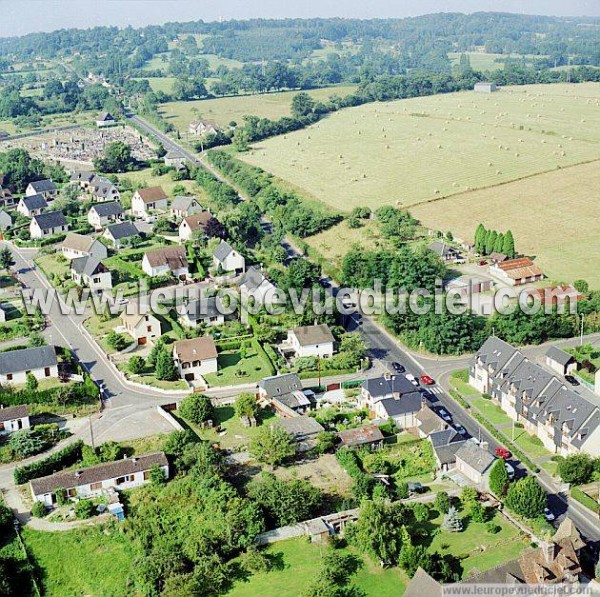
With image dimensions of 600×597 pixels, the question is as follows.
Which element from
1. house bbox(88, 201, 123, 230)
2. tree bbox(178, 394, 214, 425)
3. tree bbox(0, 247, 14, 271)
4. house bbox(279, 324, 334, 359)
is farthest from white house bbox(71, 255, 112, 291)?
tree bbox(178, 394, 214, 425)

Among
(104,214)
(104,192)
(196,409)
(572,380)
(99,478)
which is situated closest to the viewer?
(99,478)

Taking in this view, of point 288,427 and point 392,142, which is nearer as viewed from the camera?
point 288,427

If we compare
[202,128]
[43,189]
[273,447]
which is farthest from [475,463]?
[202,128]

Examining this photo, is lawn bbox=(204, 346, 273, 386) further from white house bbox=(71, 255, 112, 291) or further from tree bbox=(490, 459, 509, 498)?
tree bbox=(490, 459, 509, 498)

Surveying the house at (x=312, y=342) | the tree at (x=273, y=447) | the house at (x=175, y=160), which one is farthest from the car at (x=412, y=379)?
the house at (x=175, y=160)

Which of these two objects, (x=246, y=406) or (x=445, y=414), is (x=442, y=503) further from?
(x=246, y=406)

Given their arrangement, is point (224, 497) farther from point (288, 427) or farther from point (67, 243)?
point (67, 243)

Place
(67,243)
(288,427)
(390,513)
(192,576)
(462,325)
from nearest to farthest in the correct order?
(192,576)
(390,513)
(288,427)
(462,325)
(67,243)

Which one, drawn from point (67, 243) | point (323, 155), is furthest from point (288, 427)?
point (323, 155)
